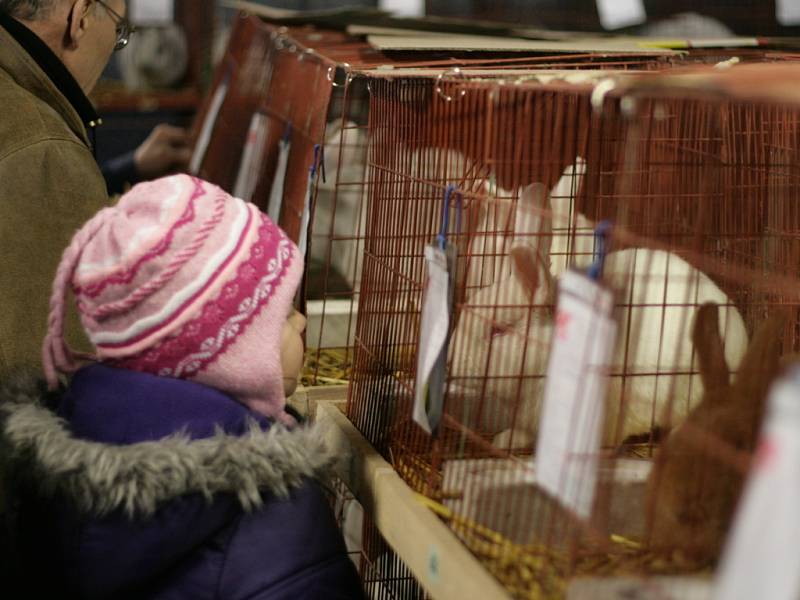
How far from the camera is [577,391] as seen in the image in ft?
3.35

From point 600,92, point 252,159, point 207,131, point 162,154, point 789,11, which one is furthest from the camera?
point 162,154

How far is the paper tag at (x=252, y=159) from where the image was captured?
2.53 meters

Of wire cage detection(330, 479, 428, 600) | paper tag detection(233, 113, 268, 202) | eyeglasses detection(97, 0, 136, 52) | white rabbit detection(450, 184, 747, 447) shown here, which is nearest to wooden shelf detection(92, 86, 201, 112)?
paper tag detection(233, 113, 268, 202)

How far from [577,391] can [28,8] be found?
1.44 m

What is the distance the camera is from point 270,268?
148 cm

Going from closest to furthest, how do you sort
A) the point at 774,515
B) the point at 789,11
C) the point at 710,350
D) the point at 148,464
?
A: 1. the point at 774,515
2. the point at 710,350
3. the point at 148,464
4. the point at 789,11

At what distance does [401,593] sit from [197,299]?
69 centimetres

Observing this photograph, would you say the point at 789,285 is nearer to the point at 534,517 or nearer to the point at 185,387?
the point at 534,517

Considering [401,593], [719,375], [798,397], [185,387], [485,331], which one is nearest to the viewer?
[798,397]

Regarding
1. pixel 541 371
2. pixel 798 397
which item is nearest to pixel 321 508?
pixel 541 371

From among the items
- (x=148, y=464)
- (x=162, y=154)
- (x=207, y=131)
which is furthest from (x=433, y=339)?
(x=162, y=154)

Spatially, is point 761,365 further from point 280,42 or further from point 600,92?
point 280,42

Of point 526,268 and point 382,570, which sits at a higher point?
point 526,268

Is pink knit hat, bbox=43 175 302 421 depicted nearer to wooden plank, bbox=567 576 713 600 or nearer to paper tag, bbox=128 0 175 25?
wooden plank, bbox=567 576 713 600
